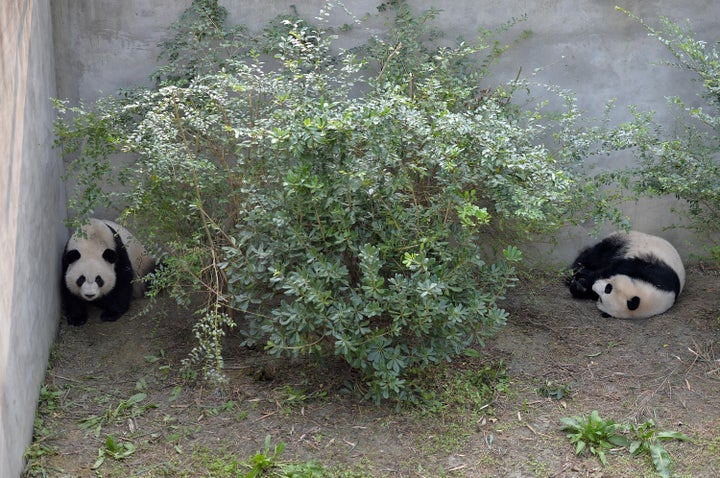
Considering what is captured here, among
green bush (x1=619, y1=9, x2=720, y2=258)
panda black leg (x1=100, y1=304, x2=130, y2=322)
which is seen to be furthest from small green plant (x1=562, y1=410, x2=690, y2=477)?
panda black leg (x1=100, y1=304, x2=130, y2=322)

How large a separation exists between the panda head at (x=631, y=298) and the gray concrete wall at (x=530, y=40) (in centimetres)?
65

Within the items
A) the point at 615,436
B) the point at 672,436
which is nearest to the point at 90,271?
the point at 615,436

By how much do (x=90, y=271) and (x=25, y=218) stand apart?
127cm

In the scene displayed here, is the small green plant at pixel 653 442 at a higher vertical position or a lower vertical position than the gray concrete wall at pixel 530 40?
lower

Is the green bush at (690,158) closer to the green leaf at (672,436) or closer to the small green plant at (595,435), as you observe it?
the green leaf at (672,436)

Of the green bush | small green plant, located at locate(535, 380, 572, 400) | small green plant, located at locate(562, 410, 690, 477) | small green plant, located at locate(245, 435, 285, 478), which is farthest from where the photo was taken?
the green bush

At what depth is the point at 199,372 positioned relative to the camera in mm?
5305

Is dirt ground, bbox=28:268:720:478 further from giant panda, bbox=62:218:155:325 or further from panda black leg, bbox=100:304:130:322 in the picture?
giant panda, bbox=62:218:155:325

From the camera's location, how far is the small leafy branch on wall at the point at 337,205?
15.1 ft

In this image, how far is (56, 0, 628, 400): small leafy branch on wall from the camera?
4605mm

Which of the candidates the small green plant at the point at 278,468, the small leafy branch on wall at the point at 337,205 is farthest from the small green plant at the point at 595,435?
the small green plant at the point at 278,468

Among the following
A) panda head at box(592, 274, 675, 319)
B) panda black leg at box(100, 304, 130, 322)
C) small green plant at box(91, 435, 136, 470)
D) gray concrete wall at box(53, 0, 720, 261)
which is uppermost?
gray concrete wall at box(53, 0, 720, 261)

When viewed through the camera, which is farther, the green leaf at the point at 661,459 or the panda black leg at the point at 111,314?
the panda black leg at the point at 111,314

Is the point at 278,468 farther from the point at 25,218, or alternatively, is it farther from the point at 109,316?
the point at 109,316
